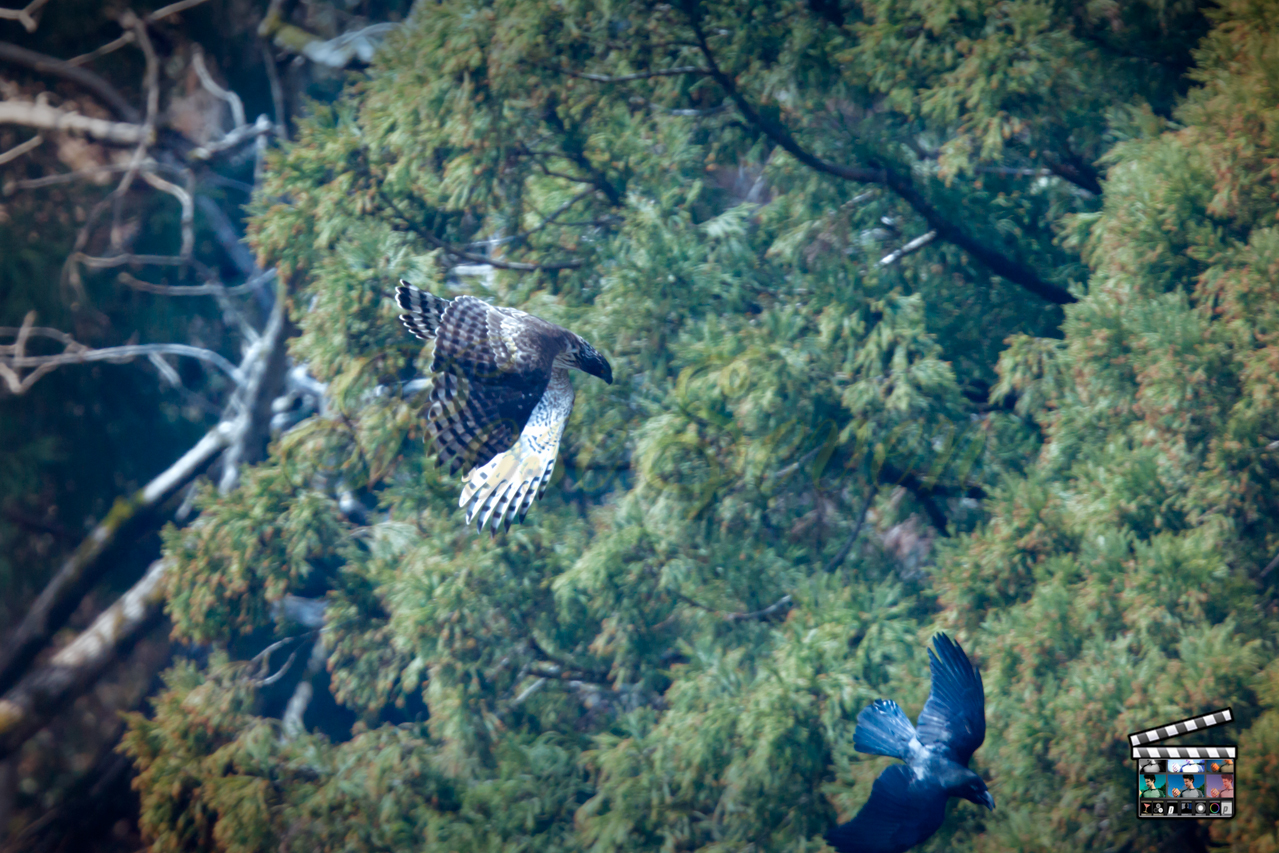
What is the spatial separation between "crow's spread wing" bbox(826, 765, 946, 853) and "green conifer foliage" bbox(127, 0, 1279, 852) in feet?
1.44

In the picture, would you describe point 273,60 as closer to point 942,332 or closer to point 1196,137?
point 942,332

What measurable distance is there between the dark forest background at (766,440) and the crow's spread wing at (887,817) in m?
0.46

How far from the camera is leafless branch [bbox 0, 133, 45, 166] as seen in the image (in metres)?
4.87

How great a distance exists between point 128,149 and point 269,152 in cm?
184

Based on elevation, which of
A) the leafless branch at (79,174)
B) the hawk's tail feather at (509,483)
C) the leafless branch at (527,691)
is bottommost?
the leafless branch at (527,691)

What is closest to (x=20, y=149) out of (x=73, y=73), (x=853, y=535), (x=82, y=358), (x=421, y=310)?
(x=73, y=73)

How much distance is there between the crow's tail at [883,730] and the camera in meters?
3.03

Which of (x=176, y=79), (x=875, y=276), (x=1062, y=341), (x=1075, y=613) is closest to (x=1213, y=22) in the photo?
(x=1062, y=341)

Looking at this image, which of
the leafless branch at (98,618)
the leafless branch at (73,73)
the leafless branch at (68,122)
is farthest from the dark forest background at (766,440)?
the leafless branch at (73,73)

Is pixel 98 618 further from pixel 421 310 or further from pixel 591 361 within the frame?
pixel 591 361

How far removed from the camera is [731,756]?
349 cm

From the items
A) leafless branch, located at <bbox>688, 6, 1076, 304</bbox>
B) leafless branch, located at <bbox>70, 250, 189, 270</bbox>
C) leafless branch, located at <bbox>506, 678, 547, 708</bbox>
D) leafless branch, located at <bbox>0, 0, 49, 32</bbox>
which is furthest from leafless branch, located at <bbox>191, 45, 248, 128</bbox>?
leafless branch, located at <bbox>506, 678, 547, 708</bbox>

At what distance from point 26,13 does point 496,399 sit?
3.95 metres

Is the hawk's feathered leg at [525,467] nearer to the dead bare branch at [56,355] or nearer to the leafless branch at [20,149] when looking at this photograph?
the dead bare branch at [56,355]
